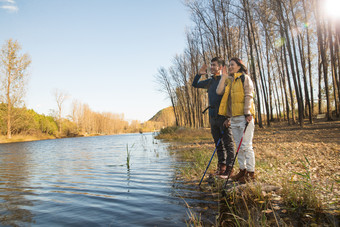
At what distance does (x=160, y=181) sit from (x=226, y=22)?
16180 millimetres

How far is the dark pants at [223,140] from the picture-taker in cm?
405

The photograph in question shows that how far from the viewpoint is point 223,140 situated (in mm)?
4262

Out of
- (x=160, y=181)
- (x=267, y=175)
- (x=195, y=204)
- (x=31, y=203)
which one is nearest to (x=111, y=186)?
(x=160, y=181)

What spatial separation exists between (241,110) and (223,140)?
0.95 meters

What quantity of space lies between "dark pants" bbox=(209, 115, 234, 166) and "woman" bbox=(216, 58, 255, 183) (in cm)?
35

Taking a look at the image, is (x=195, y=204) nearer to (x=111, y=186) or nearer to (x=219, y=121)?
(x=219, y=121)

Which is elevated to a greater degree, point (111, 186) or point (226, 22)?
point (226, 22)

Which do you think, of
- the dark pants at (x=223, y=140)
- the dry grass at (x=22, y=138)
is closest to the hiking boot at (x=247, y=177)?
the dark pants at (x=223, y=140)

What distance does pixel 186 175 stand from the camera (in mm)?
4828

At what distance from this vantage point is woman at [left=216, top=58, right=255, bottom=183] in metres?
3.46

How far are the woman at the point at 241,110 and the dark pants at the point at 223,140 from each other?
35 cm

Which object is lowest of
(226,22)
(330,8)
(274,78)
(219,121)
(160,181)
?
(160,181)

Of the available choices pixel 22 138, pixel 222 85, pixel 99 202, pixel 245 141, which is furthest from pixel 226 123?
pixel 22 138

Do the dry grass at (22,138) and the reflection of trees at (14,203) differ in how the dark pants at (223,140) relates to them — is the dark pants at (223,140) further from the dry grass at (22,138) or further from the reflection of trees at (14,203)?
the dry grass at (22,138)
